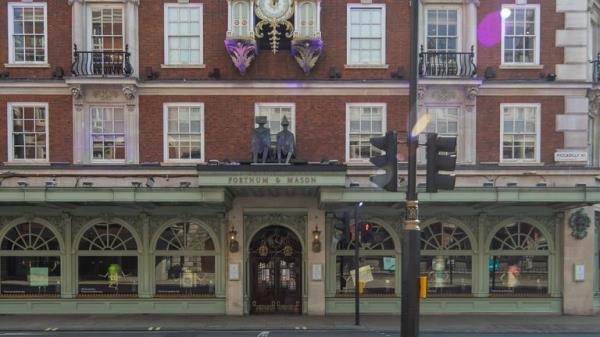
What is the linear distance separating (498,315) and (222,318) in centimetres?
880

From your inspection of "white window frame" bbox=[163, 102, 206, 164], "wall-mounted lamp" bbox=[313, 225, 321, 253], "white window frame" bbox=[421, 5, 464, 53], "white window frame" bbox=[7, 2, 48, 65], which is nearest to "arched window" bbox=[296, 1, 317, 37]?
"white window frame" bbox=[421, 5, 464, 53]

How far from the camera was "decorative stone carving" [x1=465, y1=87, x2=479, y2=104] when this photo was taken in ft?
56.7

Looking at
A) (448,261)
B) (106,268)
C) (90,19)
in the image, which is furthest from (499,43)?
(106,268)

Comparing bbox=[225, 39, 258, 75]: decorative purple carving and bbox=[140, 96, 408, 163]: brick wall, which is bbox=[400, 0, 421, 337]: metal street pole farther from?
bbox=[225, 39, 258, 75]: decorative purple carving

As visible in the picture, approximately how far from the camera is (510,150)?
17.7 m

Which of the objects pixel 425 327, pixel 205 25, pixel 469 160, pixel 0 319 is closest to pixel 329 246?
pixel 425 327

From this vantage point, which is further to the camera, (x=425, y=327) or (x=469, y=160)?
(x=469, y=160)

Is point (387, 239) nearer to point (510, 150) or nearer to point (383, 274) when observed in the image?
point (383, 274)

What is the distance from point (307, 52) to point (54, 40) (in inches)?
324

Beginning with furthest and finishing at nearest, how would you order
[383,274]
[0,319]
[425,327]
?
[383,274], [0,319], [425,327]

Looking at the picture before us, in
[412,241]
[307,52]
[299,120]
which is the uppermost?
[307,52]

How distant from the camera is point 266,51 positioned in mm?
17672

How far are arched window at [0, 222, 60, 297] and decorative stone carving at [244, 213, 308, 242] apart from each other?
6216 millimetres

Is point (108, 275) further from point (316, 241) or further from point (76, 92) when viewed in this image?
point (316, 241)
